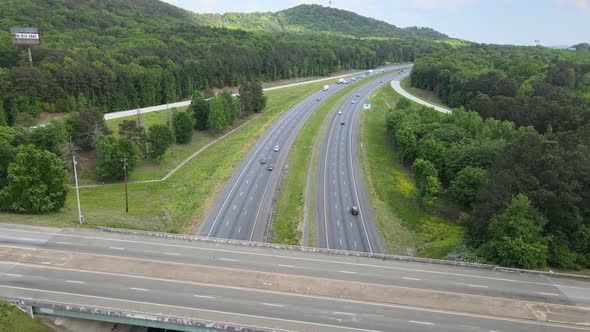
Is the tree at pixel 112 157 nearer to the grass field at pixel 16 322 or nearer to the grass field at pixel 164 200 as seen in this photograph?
the grass field at pixel 164 200

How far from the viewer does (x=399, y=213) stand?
231ft

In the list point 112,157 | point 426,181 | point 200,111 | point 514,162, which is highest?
point 200,111

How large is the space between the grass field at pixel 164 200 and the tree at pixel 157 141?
242 inches

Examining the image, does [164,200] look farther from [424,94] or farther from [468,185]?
[424,94]

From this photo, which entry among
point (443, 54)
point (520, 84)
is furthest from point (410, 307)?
point (443, 54)

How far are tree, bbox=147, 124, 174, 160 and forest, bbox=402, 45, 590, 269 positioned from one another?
5316 cm

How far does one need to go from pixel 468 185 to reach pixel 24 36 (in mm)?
115323

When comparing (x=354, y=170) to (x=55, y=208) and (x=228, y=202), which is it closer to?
(x=228, y=202)

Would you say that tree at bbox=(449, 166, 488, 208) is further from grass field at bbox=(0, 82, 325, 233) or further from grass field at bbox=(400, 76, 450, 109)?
grass field at bbox=(400, 76, 450, 109)

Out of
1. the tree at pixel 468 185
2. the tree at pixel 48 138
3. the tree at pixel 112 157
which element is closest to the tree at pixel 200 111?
the tree at pixel 112 157

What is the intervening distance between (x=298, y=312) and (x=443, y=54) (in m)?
193

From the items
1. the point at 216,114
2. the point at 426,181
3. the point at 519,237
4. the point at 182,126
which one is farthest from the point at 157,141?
the point at 519,237

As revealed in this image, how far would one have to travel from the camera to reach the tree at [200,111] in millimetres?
109688

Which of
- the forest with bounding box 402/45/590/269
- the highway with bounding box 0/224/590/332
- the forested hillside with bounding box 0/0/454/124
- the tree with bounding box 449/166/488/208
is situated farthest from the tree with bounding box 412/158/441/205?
the forested hillside with bounding box 0/0/454/124
